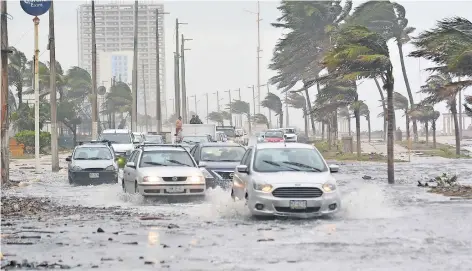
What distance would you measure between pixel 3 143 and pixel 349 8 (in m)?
50.3

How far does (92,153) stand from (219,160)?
861 centimetres

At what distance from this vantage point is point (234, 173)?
66.3 feet

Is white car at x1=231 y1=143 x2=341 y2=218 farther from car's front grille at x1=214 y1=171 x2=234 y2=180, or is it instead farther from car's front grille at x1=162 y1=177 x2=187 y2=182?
car's front grille at x1=214 y1=171 x2=234 y2=180

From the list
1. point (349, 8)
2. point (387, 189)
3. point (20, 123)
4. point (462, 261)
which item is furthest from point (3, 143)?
point (349, 8)

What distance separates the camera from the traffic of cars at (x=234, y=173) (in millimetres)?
17656

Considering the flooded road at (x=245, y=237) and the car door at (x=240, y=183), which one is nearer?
the flooded road at (x=245, y=237)

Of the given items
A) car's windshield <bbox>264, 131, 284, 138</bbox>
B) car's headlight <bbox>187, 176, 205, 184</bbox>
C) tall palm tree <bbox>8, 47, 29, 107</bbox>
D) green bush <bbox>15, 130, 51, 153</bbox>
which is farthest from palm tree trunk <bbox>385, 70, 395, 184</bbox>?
tall palm tree <bbox>8, 47, 29, 107</bbox>

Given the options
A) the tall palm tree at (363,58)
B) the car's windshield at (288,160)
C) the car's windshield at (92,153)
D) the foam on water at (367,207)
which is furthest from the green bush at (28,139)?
the car's windshield at (288,160)

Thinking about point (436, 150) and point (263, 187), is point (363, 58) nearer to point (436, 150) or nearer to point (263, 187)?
point (263, 187)

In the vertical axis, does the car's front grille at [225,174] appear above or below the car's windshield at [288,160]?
below

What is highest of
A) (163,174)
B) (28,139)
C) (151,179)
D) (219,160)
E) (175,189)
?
(28,139)

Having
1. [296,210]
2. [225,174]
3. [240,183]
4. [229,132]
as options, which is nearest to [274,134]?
[229,132]

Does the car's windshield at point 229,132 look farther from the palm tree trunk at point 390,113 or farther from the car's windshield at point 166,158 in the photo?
the car's windshield at point 166,158

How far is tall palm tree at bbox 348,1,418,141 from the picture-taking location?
69.1 meters
